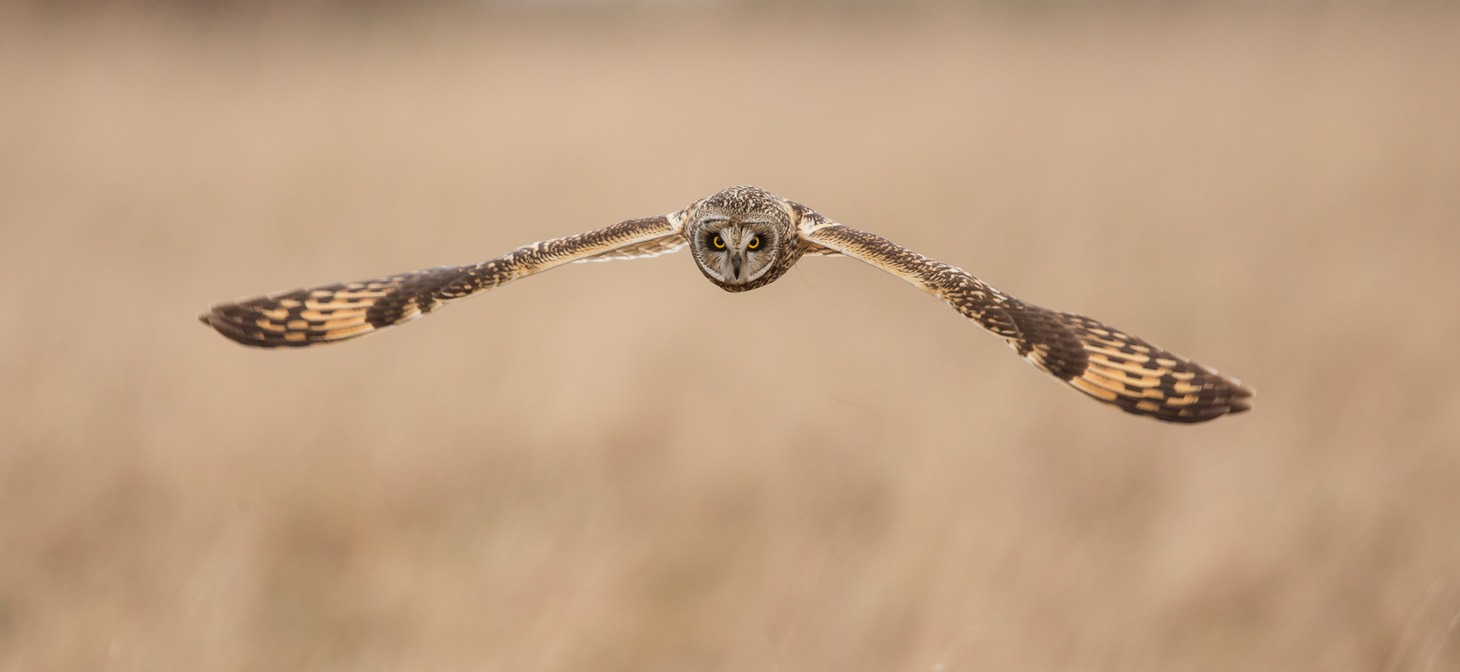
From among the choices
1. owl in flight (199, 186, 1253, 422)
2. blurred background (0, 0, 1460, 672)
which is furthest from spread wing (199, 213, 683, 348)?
blurred background (0, 0, 1460, 672)

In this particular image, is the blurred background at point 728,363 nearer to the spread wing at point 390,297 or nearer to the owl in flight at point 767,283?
the owl in flight at point 767,283

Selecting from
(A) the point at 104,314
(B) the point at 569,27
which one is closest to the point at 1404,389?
(A) the point at 104,314

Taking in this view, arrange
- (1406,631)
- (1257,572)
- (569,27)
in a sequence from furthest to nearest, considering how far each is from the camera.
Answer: (569,27) < (1257,572) < (1406,631)

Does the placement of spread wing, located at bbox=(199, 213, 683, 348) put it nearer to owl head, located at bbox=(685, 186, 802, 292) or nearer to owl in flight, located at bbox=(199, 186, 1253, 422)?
owl in flight, located at bbox=(199, 186, 1253, 422)

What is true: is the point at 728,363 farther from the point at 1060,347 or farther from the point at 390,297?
the point at 1060,347

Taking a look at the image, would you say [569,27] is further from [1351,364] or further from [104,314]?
[1351,364]

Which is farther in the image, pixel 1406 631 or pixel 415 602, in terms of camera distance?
pixel 415 602

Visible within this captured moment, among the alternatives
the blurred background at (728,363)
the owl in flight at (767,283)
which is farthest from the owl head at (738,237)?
the blurred background at (728,363)
